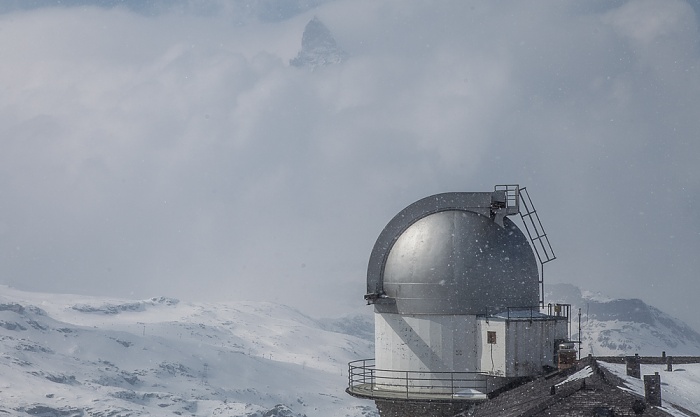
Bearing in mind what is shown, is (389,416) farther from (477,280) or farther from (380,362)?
(477,280)

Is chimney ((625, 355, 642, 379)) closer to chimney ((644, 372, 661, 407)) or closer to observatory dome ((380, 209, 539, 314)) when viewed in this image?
chimney ((644, 372, 661, 407))

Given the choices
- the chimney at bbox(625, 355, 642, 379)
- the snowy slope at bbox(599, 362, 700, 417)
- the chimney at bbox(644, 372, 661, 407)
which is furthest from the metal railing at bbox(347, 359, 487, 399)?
the chimney at bbox(644, 372, 661, 407)

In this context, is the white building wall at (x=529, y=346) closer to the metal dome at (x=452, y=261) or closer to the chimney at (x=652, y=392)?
the metal dome at (x=452, y=261)

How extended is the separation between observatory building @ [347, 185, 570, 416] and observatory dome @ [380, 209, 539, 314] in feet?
0.12

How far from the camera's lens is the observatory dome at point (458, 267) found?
32688mm

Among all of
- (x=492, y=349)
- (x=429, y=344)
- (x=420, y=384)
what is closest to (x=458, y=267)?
(x=429, y=344)

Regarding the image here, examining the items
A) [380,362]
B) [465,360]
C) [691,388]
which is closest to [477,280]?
[465,360]

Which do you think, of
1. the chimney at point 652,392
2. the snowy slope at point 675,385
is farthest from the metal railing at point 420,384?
the chimney at point 652,392

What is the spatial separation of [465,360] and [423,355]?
61.6 inches

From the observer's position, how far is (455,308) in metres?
32.6

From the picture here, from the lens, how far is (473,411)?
3047 centimetres

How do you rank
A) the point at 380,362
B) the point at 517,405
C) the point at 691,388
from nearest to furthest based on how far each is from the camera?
the point at 517,405
the point at 691,388
the point at 380,362

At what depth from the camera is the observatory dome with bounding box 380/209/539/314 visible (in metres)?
32.7

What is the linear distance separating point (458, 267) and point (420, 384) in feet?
14.8
